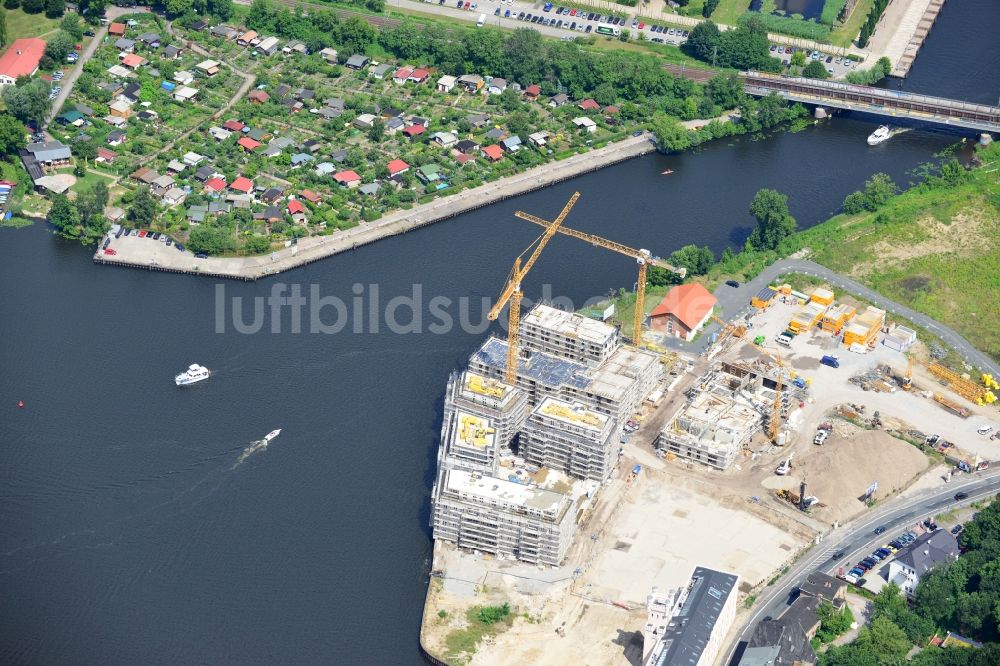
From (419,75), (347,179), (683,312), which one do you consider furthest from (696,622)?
(419,75)

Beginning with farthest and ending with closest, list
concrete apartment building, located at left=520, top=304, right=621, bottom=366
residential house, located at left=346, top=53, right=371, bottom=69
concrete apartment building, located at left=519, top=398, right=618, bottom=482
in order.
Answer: residential house, located at left=346, top=53, right=371, bottom=69
concrete apartment building, located at left=520, top=304, right=621, bottom=366
concrete apartment building, located at left=519, top=398, right=618, bottom=482

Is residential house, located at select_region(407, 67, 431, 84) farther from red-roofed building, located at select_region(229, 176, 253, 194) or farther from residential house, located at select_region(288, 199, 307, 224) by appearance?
residential house, located at select_region(288, 199, 307, 224)

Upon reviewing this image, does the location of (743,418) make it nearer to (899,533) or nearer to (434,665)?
(899,533)

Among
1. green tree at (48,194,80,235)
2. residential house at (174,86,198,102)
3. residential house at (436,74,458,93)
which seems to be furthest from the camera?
residential house at (436,74,458,93)

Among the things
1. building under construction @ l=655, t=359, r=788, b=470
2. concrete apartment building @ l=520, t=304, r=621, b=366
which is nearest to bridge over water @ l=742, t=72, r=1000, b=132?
building under construction @ l=655, t=359, r=788, b=470

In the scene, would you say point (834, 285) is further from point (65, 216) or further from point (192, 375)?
point (65, 216)
